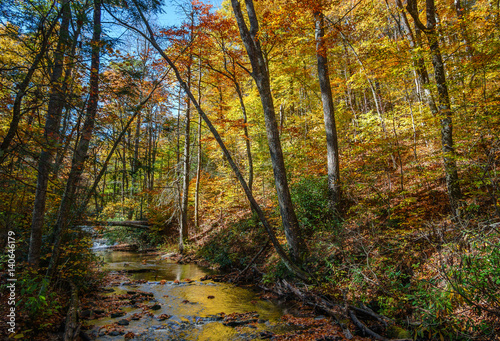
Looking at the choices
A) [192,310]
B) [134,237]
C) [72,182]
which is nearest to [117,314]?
[192,310]

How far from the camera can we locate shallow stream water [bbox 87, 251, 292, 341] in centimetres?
441

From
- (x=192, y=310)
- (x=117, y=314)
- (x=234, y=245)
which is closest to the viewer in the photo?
(x=117, y=314)

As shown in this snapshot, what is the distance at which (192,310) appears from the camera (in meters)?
5.59

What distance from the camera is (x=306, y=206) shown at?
8.09 metres

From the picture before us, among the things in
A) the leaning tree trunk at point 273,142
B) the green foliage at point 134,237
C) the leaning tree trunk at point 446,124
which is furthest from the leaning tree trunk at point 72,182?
the green foliage at point 134,237

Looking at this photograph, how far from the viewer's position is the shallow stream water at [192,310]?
14.5ft

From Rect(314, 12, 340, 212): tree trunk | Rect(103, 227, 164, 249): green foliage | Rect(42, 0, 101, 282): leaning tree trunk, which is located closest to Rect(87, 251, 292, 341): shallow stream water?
Rect(42, 0, 101, 282): leaning tree trunk

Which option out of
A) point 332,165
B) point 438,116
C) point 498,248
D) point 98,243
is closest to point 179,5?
point 332,165

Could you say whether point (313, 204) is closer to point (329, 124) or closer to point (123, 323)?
point (329, 124)

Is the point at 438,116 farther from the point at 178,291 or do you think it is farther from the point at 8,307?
the point at 8,307

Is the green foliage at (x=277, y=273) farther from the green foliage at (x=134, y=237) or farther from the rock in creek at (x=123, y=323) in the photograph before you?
the green foliage at (x=134, y=237)

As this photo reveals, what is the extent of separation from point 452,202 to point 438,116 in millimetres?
2009

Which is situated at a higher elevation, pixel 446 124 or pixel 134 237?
pixel 446 124

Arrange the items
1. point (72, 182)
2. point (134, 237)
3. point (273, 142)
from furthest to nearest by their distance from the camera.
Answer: point (134, 237), point (273, 142), point (72, 182)
